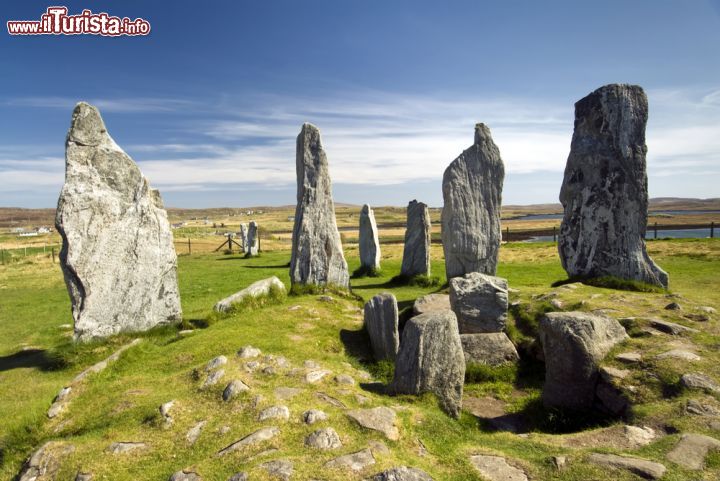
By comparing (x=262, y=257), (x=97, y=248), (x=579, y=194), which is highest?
(x=579, y=194)

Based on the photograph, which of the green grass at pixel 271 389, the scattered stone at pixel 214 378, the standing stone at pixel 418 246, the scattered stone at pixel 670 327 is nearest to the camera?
the green grass at pixel 271 389

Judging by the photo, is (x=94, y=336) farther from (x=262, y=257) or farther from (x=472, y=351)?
(x=262, y=257)

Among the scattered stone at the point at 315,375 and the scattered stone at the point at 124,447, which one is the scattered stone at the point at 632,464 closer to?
the scattered stone at the point at 315,375

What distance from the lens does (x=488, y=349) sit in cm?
977

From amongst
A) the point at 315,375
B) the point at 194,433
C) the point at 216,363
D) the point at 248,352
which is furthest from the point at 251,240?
the point at 194,433

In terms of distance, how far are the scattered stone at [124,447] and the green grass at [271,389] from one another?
0.12 meters

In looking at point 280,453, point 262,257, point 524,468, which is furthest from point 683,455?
point 262,257

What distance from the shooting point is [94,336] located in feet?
34.7

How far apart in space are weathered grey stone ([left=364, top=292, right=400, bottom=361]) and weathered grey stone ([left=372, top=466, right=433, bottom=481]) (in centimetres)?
468

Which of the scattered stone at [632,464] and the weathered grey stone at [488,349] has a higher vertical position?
the scattered stone at [632,464]

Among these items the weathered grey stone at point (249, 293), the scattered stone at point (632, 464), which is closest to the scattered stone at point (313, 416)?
the scattered stone at point (632, 464)

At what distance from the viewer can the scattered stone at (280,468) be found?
4.77m

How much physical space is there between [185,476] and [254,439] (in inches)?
35.0

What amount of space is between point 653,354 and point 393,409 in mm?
4958
